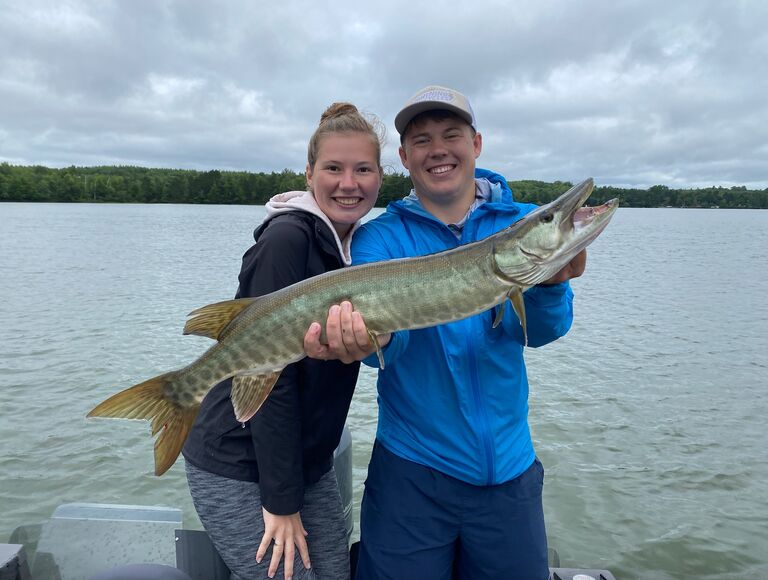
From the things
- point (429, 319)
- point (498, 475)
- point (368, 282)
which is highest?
point (368, 282)

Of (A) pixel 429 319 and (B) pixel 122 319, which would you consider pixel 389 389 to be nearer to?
(A) pixel 429 319

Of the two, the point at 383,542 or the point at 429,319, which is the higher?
the point at 429,319

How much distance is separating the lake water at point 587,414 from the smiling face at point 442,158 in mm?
4349

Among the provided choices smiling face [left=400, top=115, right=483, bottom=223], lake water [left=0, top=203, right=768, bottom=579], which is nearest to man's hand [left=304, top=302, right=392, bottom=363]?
smiling face [left=400, top=115, right=483, bottom=223]

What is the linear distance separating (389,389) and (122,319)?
1262 cm

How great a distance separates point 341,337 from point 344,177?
80 cm

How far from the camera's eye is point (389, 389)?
272cm

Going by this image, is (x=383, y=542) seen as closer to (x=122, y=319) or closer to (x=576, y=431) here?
(x=576, y=431)

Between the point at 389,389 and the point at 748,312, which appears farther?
the point at 748,312

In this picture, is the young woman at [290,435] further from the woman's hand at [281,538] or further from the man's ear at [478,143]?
the man's ear at [478,143]

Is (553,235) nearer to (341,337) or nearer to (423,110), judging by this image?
(423,110)

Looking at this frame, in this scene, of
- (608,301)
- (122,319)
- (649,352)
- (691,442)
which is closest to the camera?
(691,442)

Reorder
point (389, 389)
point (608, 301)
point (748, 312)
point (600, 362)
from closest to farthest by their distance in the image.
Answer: point (389, 389) → point (600, 362) → point (748, 312) → point (608, 301)

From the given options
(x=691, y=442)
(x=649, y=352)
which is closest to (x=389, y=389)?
(x=691, y=442)
